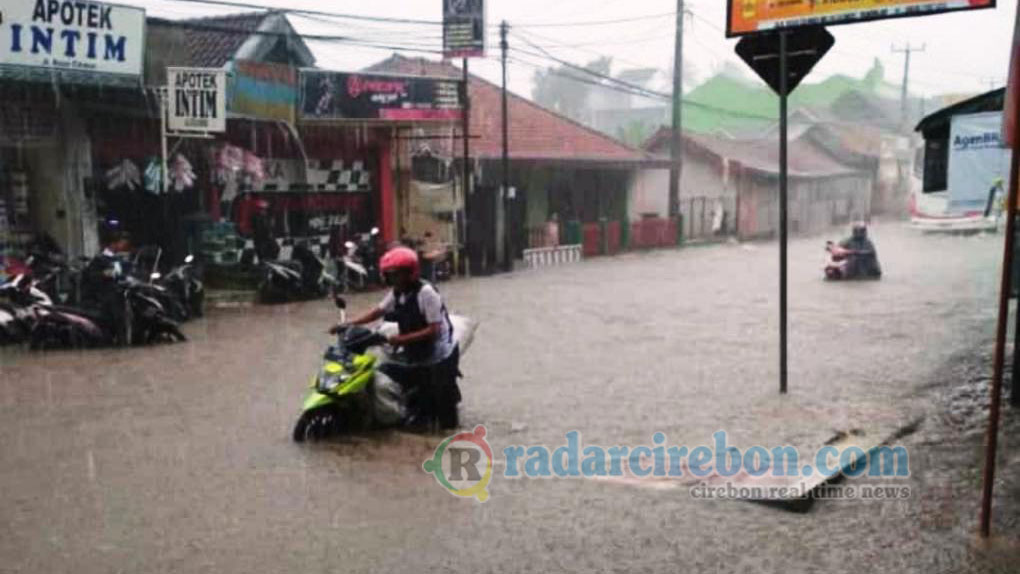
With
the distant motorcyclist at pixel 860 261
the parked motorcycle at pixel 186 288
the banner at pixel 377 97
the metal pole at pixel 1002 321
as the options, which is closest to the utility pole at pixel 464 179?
the banner at pixel 377 97

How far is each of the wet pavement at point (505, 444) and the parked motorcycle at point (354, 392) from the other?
0.72 feet

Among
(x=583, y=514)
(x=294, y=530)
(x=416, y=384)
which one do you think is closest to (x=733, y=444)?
(x=583, y=514)

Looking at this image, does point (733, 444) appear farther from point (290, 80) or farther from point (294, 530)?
point (290, 80)

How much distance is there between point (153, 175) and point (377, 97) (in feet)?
14.9

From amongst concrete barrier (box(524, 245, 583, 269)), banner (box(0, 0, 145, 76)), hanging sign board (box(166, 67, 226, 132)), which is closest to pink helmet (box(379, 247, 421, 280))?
banner (box(0, 0, 145, 76))

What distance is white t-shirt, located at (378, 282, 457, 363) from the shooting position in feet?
22.8

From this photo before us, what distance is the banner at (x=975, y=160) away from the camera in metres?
7.74

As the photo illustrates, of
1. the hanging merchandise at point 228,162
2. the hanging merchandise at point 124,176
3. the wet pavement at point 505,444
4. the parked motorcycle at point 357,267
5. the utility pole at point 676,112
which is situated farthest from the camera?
the utility pole at point 676,112

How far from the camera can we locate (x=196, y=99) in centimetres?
1394

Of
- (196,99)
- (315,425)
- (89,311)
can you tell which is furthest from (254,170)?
(315,425)

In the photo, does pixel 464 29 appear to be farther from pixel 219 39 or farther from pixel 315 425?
pixel 315 425

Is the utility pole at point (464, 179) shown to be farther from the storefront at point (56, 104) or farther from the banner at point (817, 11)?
the banner at point (817, 11)

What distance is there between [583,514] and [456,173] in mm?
17716

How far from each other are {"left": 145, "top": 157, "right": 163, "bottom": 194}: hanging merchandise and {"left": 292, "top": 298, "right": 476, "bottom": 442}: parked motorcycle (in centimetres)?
984
